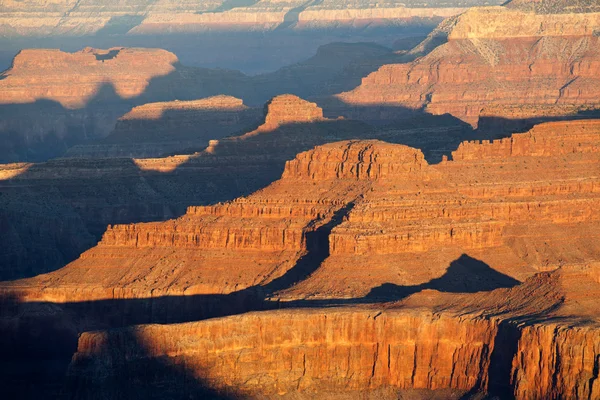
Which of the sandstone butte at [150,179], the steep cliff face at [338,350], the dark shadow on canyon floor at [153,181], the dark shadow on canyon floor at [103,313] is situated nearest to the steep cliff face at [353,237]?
the dark shadow on canyon floor at [103,313]

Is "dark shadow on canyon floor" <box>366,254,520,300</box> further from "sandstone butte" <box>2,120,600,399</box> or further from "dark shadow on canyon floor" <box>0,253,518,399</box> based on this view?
"sandstone butte" <box>2,120,600,399</box>

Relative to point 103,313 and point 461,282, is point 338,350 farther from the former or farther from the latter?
point 103,313

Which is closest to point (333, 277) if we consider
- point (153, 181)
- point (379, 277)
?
point (379, 277)

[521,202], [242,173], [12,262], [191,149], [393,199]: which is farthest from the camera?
[191,149]

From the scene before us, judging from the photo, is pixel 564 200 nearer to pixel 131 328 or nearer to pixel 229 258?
pixel 229 258

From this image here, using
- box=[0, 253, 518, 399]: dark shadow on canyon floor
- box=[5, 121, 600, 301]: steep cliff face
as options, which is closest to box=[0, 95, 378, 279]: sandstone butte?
box=[5, 121, 600, 301]: steep cliff face

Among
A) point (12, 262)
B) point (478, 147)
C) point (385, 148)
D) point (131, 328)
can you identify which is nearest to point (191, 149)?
point (12, 262)

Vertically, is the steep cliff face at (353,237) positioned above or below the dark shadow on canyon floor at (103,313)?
above

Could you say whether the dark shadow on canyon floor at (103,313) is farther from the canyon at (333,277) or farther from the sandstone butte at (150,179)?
the sandstone butte at (150,179)
